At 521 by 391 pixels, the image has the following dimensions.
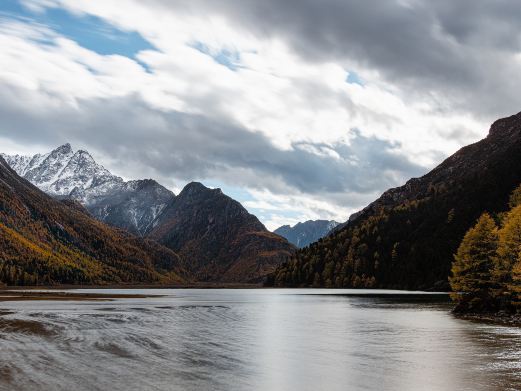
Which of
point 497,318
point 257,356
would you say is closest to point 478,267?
point 497,318

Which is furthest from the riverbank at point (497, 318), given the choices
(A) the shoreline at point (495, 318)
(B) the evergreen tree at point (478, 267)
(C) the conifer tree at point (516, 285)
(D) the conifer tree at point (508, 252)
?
(B) the evergreen tree at point (478, 267)

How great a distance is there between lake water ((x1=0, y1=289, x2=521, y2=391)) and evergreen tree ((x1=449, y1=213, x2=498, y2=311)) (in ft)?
63.3

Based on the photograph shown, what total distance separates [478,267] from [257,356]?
68235 mm

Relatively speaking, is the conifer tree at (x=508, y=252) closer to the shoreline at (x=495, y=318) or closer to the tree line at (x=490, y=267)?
the tree line at (x=490, y=267)

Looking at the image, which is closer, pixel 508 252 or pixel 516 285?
pixel 516 285

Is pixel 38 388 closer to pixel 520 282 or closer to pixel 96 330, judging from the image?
pixel 96 330

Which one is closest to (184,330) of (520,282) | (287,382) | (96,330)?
(96,330)

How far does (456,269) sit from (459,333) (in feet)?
134

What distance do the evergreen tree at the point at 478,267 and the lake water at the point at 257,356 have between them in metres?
19.3

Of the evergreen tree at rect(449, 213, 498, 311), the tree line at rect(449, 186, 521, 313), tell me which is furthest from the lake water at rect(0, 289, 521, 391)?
the evergreen tree at rect(449, 213, 498, 311)

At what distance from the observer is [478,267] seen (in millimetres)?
105875

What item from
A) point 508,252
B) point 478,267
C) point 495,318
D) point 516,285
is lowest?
point 495,318

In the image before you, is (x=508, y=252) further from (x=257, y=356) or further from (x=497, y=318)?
(x=257, y=356)

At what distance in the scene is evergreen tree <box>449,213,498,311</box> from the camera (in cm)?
10312
